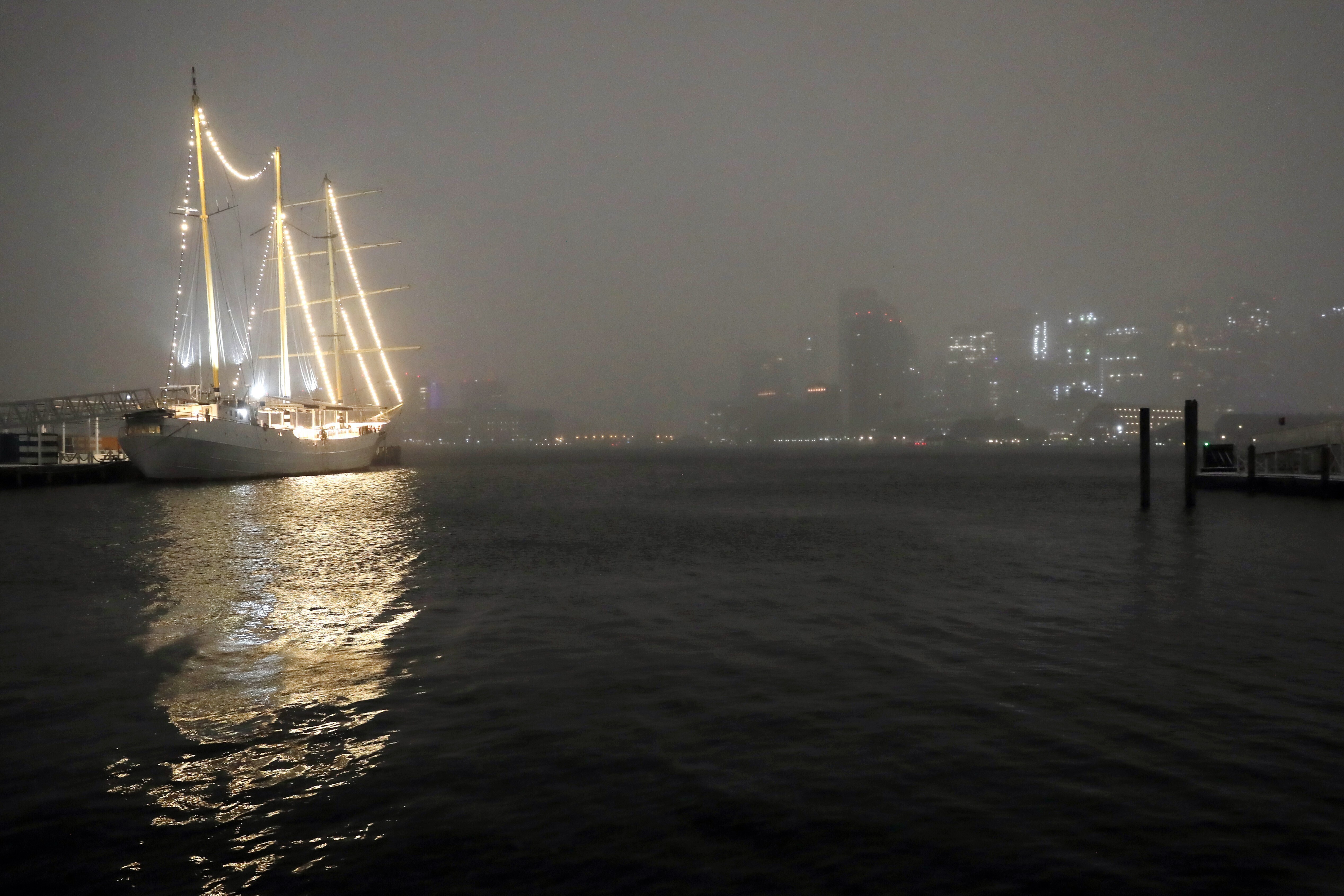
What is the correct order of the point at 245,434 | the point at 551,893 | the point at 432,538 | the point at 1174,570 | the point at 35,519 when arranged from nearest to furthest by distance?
the point at 551,893 → the point at 1174,570 → the point at 432,538 → the point at 35,519 → the point at 245,434

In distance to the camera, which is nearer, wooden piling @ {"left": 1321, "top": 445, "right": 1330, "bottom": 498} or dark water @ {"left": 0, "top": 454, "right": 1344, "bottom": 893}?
dark water @ {"left": 0, "top": 454, "right": 1344, "bottom": 893}

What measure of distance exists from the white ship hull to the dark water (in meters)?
43.1

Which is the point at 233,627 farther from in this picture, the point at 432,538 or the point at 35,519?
the point at 35,519

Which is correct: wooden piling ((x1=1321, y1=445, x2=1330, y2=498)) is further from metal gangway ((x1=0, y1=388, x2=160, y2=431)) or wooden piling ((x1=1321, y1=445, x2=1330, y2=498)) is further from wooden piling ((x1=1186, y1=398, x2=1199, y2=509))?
metal gangway ((x1=0, y1=388, x2=160, y2=431))

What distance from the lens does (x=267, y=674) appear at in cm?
1327

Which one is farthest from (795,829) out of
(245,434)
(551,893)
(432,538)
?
(245,434)

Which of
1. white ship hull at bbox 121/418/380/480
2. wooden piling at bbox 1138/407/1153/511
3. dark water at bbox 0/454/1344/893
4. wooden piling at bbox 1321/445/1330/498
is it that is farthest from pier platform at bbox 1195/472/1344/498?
white ship hull at bbox 121/418/380/480

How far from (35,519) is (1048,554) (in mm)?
42591

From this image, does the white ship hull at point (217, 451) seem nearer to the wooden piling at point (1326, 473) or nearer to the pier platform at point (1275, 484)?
the pier platform at point (1275, 484)

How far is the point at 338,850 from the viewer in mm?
7371

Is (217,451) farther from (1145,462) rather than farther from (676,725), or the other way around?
(676,725)

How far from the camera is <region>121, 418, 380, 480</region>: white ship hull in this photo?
65.2 m

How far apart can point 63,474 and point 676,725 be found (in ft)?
234

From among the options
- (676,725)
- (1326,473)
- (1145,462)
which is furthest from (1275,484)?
(676,725)
